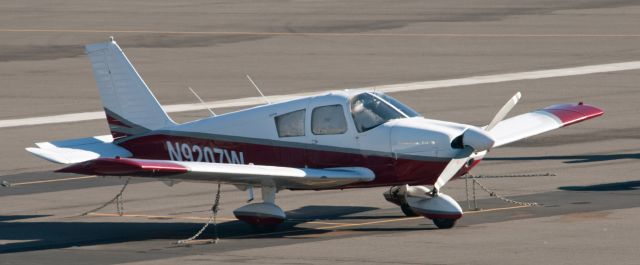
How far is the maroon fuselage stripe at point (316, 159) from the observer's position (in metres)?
20.7

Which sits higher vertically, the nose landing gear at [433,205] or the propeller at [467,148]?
the propeller at [467,148]

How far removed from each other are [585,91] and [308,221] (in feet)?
62.4

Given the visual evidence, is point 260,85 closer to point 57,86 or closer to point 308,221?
point 57,86

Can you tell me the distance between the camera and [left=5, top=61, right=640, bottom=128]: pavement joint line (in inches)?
1438

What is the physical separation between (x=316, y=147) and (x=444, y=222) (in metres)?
2.17

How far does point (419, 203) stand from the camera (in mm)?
21047

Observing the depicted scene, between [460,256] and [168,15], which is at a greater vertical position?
[168,15]

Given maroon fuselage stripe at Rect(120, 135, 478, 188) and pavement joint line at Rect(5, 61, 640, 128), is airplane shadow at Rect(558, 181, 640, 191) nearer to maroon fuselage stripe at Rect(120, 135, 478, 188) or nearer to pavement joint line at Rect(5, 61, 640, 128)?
maroon fuselage stripe at Rect(120, 135, 478, 188)

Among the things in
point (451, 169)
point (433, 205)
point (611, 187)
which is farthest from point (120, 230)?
point (611, 187)

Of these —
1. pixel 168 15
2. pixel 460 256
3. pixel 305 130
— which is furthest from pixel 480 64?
pixel 460 256

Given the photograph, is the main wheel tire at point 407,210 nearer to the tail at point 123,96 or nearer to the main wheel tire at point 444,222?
the main wheel tire at point 444,222

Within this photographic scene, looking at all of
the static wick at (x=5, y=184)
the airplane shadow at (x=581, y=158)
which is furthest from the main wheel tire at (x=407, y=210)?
the static wick at (x=5, y=184)

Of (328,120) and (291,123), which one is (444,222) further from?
(291,123)

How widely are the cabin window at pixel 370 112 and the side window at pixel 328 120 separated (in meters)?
0.22
